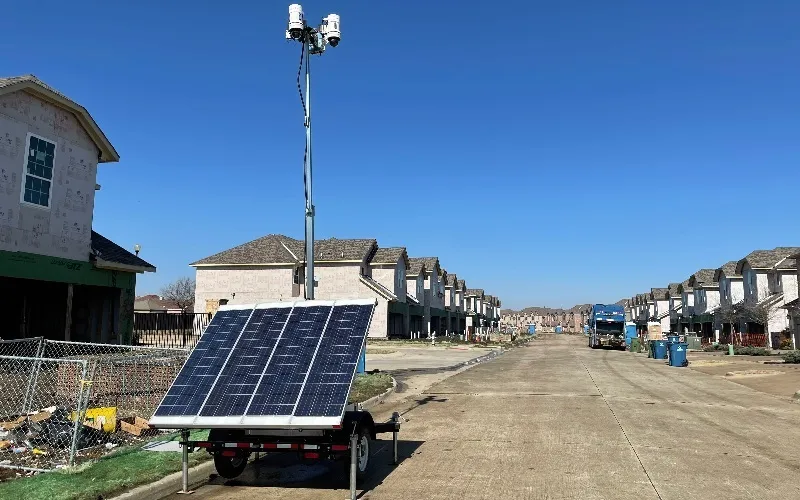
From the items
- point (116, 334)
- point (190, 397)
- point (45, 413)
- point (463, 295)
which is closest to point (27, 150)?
point (116, 334)

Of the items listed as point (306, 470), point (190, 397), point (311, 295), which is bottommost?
point (306, 470)

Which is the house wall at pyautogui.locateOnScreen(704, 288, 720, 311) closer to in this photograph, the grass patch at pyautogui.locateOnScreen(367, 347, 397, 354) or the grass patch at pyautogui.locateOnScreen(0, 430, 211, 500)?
the grass patch at pyautogui.locateOnScreen(367, 347, 397, 354)

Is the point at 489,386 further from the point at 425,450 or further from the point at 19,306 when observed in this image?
the point at 19,306

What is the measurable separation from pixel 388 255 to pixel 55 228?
4089 cm

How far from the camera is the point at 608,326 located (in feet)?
190

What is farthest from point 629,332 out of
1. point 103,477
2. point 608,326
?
point 103,477

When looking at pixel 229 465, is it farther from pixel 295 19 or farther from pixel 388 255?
pixel 388 255

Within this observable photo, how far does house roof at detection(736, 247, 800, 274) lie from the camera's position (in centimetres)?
5522

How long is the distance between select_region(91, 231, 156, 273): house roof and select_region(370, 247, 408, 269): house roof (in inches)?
1369

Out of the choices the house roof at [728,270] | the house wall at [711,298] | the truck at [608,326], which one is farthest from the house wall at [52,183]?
the house wall at [711,298]

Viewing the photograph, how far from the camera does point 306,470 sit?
8.63m

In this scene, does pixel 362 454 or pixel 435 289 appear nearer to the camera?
pixel 362 454

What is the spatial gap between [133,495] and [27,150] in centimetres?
1524

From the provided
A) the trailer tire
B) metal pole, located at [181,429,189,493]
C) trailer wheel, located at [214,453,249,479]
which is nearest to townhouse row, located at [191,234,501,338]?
trailer wheel, located at [214,453,249,479]
